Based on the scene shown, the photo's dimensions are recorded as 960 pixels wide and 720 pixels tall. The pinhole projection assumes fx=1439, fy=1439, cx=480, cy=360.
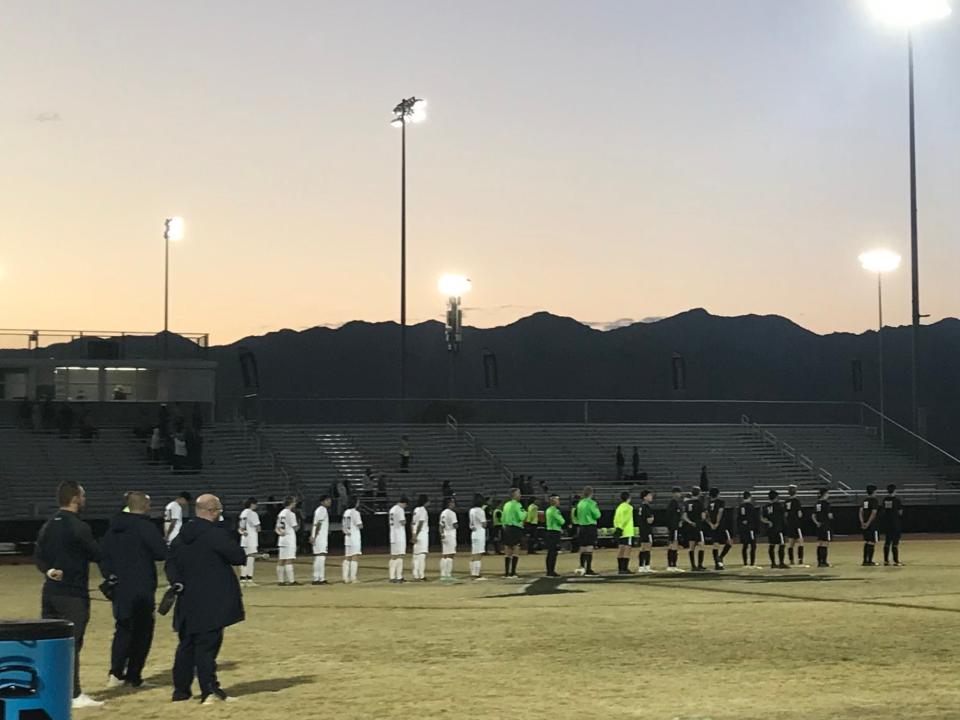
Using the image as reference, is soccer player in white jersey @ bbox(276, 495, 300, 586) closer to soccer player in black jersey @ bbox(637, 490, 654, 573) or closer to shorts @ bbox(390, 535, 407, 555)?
shorts @ bbox(390, 535, 407, 555)

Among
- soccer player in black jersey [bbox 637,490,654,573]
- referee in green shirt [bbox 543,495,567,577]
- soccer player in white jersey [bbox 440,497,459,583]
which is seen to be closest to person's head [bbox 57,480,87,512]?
soccer player in white jersey [bbox 440,497,459,583]

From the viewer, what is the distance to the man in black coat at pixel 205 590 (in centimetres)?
1335

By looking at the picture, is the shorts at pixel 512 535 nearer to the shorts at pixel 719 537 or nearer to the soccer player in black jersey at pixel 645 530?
the soccer player in black jersey at pixel 645 530

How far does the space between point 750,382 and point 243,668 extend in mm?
170971

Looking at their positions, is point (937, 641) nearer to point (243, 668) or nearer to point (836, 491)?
point (243, 668)

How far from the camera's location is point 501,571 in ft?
109

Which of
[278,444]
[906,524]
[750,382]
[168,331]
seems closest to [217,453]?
[278,444]

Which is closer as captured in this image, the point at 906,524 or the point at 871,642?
the point at 871,642

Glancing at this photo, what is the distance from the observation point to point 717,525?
32219 mm

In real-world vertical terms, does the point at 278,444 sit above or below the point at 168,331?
below

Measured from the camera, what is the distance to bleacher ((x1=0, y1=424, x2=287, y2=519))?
4622 cm

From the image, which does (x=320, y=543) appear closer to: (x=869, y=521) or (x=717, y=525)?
(x=717, y=525)


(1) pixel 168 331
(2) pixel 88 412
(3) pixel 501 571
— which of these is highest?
(1) pixel 168 331

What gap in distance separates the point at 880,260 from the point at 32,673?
5979 cm
